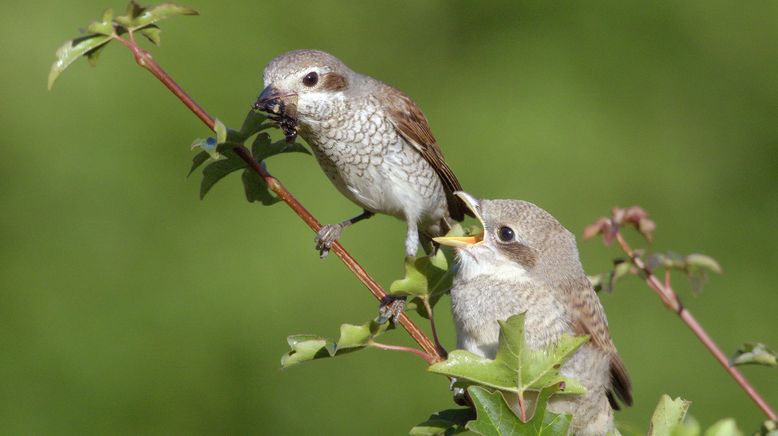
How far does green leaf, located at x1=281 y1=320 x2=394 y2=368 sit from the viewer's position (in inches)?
81.8

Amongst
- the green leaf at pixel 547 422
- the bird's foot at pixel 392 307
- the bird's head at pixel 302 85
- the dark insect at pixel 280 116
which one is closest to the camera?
the green leaf at pixel 547 422

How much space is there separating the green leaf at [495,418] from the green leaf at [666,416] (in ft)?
0.76

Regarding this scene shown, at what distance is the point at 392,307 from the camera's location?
2.43 meters

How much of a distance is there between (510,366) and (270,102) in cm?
122

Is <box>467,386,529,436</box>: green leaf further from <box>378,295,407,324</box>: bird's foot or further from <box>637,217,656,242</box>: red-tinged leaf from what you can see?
<box>637,217,656,242</box>: red-tinged leaf

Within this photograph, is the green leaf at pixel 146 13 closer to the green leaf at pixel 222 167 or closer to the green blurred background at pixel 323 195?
the green leaf at pixel 222 167

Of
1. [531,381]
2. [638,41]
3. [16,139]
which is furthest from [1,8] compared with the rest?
[531,381]

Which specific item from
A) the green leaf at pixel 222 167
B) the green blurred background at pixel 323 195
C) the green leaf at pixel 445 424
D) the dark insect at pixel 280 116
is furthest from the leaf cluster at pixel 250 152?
the green blurred background at pixel 323 195

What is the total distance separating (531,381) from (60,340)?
10.6ft

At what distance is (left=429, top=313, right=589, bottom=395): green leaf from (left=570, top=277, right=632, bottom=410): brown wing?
0.79m

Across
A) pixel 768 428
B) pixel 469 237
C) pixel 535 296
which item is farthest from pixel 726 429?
pixel 469 237

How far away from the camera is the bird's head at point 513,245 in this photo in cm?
273

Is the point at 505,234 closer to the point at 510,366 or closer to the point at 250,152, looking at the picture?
the point at 250,152

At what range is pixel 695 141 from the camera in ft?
18.0
